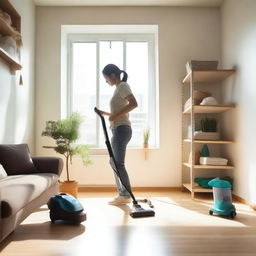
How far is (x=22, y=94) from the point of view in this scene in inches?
129

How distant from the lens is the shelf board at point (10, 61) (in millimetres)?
2555

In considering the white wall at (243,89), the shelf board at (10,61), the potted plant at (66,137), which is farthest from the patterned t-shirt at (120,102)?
the white wall at (243,89)

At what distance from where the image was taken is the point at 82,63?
407 centimetres

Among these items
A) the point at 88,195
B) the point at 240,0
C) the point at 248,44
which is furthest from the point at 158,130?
the point at 240,0

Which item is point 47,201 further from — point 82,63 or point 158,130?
point 82,63

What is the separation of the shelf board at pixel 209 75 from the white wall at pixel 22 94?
201 centimetres

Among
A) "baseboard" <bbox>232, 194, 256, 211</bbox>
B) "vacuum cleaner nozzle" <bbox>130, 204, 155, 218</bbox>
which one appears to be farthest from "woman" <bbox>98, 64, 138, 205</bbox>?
"baseboard" <bbox>232, 194, 256, 211</bbox>

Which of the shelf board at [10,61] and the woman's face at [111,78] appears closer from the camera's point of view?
the shelf board at [10,61]

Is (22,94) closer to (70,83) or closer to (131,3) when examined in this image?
(70,83)

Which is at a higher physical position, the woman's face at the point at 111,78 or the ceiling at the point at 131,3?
the ceiling at the point at 131,3

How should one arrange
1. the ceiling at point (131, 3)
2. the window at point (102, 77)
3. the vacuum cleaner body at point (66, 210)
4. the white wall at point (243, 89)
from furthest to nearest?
the window at point (102, 77), the ceiling at point (131, 3), the white wall at point (243, 89), the vacuum cleaner body at point (66, 210)

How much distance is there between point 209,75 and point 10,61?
2.31 m

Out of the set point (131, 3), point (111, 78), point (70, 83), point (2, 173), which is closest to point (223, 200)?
point (111, 78)

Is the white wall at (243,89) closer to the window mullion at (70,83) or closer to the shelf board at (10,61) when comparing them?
the window mullion at (70,83)
